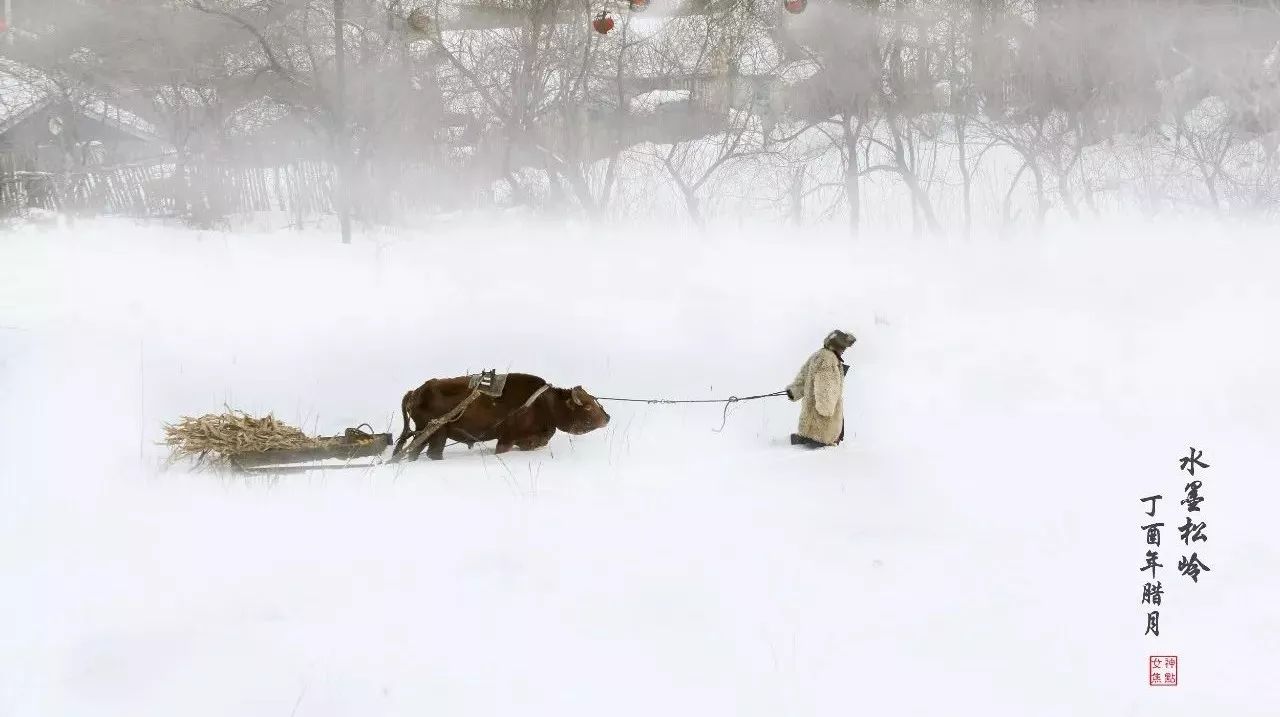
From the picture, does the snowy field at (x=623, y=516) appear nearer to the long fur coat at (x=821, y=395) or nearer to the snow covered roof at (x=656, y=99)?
the long fur coat at (x=821, y=395)

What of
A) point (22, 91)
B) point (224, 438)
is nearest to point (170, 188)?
point (22, 91)

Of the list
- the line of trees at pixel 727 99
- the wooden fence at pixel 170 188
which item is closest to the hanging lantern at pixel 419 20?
the line of trees at pixel 727 99

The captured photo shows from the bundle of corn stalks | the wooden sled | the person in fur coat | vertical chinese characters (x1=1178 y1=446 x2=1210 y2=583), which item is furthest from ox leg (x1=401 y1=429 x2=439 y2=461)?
vertical chinese characters (x1=1178 y1=446 x2=1210 y2=583)

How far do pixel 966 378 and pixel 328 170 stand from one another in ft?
40.9

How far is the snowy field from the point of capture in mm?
3408

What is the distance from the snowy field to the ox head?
8.9 inches

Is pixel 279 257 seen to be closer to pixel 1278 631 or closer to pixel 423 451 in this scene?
pixel 423 451

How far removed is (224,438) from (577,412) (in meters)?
2.14

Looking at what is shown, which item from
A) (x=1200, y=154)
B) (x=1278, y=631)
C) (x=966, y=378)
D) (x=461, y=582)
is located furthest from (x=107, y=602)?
(x=1200, y=154)

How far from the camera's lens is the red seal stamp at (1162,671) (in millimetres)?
3492

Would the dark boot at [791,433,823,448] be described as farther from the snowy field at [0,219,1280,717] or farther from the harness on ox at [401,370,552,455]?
the harness on ox at [401,370,552,455]

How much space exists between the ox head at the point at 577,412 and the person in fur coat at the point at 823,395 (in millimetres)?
1334

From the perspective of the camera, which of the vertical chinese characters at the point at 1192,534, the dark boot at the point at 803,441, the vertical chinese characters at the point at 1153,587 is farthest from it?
the dark boot at the point at 803,441

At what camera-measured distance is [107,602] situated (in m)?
3.80
